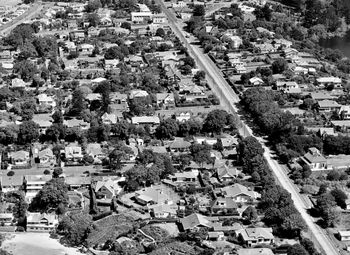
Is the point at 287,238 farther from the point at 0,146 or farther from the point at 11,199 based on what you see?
the point at 0,146

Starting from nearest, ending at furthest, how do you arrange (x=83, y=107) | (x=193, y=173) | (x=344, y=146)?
(x=193, y=173) → (x=344, y=146) → (x=83, y=107)

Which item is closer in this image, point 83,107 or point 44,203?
point 44,203

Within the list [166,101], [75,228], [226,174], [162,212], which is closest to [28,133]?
[166,101]

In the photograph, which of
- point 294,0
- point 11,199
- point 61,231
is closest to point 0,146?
point 11,199

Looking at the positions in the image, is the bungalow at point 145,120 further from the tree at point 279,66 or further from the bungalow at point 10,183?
the tree at point 279,66

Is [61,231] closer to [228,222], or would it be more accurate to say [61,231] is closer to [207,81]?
[228,222]

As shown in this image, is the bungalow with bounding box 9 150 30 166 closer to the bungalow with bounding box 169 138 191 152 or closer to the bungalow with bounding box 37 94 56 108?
the bungalow with bounding box 37 94 56 108

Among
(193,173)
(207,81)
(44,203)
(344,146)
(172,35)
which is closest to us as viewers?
(44,203)
